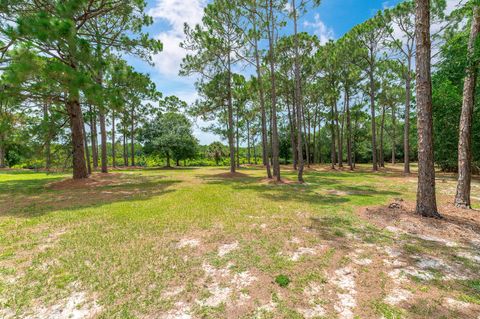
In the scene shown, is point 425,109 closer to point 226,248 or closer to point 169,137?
point 226,248

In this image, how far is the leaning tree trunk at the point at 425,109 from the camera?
4887 mm

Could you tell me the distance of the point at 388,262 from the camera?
3.15 m

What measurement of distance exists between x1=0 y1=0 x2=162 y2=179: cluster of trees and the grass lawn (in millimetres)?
4523

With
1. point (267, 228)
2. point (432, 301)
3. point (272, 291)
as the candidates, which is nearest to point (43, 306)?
point (272, 291)

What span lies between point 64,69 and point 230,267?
317 inches

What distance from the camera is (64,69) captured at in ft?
23.0

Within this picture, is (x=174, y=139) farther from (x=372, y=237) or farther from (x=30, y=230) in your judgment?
(x=372, y=237)

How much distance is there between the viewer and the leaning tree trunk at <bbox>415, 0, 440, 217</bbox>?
4.89 metres

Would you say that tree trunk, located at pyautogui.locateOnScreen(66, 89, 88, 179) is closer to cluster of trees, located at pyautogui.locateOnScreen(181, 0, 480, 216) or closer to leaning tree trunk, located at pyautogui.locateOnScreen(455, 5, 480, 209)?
cluster of trees, located at pyautogui.locateOnScreen(181, 0, 480, 216)

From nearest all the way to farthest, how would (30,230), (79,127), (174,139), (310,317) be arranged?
(310,317) < (30,230) < (79,127) < (174,139)

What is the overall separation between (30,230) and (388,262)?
6.51 metres

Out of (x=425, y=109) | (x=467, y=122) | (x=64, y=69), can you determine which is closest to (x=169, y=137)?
(x=64, y=69)

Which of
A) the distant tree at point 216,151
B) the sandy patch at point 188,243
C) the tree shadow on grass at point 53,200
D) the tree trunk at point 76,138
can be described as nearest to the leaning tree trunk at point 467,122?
the sandy patch at point 188,243

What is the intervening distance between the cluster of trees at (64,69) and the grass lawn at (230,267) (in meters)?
4.52
